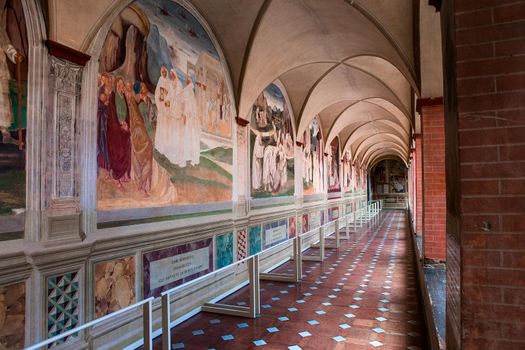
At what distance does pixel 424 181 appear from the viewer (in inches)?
267

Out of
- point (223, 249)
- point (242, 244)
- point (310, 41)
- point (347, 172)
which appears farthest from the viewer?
point (347, 172)

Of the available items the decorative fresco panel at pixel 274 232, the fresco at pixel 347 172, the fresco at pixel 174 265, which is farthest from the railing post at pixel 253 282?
the fresco at pixel 347 172

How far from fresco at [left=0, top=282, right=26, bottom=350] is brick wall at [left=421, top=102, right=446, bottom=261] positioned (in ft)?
20.7

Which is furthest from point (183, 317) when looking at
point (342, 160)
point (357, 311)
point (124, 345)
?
point (342, 160)

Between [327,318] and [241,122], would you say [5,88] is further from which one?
[327,318]

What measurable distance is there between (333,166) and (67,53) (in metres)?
16.4

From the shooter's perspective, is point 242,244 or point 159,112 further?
point 242,244

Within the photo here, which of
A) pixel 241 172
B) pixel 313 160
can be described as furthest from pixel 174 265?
pixel 313 160

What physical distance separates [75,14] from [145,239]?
2.98 m

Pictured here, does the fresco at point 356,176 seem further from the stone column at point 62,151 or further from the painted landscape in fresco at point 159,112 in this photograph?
the stone column at point 62,151

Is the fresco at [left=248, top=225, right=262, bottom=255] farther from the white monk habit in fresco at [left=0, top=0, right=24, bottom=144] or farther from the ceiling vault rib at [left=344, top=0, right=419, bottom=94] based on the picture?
the white monk habit in fresco at [left=0, top=0, right=24, bottom=144]

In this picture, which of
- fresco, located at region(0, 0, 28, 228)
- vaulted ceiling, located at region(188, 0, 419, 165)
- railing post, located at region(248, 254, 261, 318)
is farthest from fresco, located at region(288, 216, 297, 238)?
fresco, located at region(0, 0, 28, 228)

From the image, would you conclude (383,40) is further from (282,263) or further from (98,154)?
(282,263)

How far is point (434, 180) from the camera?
6688 millimetres
